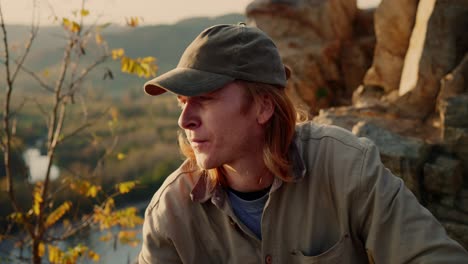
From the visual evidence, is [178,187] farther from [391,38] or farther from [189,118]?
[391,38]

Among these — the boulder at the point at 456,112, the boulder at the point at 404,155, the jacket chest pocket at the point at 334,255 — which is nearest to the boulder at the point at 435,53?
the boulder at the point at 456,112

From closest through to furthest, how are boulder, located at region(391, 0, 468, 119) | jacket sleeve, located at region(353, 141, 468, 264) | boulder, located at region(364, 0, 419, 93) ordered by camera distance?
jacket sleeve, located at region(353, 141, 468, 264)
boulder, located at region(391, 0, 468, 119)
boulder, located at region(364, 0, 419, 93)

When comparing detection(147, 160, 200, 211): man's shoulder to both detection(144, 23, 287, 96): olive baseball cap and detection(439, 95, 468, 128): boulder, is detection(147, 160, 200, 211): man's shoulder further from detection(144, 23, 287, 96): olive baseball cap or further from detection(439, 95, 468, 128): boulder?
detection(439, 95, 468, 128): boulder

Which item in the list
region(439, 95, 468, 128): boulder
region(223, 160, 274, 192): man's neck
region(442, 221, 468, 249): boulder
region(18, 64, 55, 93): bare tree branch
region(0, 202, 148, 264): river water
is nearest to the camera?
region(223, 160, 274, 192): man's neck

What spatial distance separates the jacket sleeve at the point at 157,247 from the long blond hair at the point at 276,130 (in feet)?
1.25

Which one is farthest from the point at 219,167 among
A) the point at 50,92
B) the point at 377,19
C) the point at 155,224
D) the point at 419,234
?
the point at 377,19

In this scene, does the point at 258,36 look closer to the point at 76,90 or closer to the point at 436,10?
the point at 76,90

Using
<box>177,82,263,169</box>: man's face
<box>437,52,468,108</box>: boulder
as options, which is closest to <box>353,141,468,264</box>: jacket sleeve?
<box>177,82,263,169</box>: man's face

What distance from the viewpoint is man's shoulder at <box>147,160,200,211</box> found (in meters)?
2.39

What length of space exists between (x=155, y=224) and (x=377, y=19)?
7725mm

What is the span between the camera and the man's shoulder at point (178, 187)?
7.83 ft

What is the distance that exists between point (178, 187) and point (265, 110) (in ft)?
2.09

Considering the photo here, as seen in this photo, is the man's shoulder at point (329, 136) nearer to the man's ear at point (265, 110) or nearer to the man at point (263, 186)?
the man at point (263, 186)

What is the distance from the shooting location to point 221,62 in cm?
208
